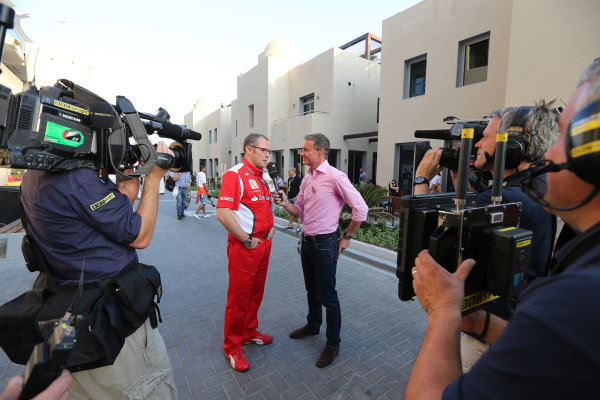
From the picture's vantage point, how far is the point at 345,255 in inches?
265

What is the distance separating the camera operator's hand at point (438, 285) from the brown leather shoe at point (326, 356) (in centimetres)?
228

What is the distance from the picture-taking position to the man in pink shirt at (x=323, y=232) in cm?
310

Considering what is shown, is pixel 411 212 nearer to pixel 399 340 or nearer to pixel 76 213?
pixel 76 213

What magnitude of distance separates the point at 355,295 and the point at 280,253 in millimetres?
2640

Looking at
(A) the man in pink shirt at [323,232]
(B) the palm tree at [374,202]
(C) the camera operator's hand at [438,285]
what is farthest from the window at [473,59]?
(C) the camera operator's hand at [438,285]

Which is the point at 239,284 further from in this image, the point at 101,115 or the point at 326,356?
the point at 101,115

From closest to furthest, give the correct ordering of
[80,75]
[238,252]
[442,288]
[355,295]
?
1. [442,288]
2. [238,252]
3. [355,295]
4. [80,75]

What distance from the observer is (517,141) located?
1.72 m

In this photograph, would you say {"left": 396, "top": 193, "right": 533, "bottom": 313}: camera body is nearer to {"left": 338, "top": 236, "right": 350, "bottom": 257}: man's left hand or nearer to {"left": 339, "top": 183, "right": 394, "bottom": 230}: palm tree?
{"left": 338, "top": 236, "right": 350, "bottom": 257}: man's left hand

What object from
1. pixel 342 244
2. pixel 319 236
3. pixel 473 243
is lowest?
pixel 342 244

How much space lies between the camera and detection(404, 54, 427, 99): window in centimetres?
1168

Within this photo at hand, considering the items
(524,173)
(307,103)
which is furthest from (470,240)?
(307,103)

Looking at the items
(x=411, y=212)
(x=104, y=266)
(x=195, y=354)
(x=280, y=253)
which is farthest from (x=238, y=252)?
(x=280, y=253)

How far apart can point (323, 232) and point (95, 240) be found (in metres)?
2.09
